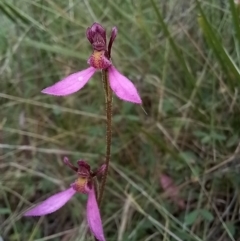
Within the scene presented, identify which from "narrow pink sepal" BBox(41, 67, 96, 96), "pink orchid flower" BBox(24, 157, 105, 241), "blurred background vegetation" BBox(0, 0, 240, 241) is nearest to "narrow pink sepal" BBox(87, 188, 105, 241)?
"pink orchid flower" BBox(24, 157, 105, 241)

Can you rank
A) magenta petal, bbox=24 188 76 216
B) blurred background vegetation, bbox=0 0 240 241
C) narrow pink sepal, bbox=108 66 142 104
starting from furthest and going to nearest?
1. blurred background vegetation, bbox=0 0 240 241
2. magenta petal, bbox=24 188 76 216
3. narrow pink sepal, bbox=108 66 142 104

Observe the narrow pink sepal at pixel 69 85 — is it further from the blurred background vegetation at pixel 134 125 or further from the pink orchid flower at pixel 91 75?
the blurred background vegetation at pixel 134 125

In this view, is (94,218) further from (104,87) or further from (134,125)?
(134,125)

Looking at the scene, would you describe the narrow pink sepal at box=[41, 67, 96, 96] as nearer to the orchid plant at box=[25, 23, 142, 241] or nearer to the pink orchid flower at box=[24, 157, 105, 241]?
the orchid plant at box=[25, 23, 142, 241]

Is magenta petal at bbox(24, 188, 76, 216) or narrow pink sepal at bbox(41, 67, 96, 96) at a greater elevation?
narrow pink sepal at bbox(41, 67, 96, 96)

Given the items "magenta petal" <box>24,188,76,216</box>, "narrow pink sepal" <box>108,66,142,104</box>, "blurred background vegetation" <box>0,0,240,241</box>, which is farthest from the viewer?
"blurred background vegetation" <box>0,0,240,241</box>

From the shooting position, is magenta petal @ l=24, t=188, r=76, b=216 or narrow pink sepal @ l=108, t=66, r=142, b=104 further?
A: magenta petal @ l=24, t=188, r=76, b=216
